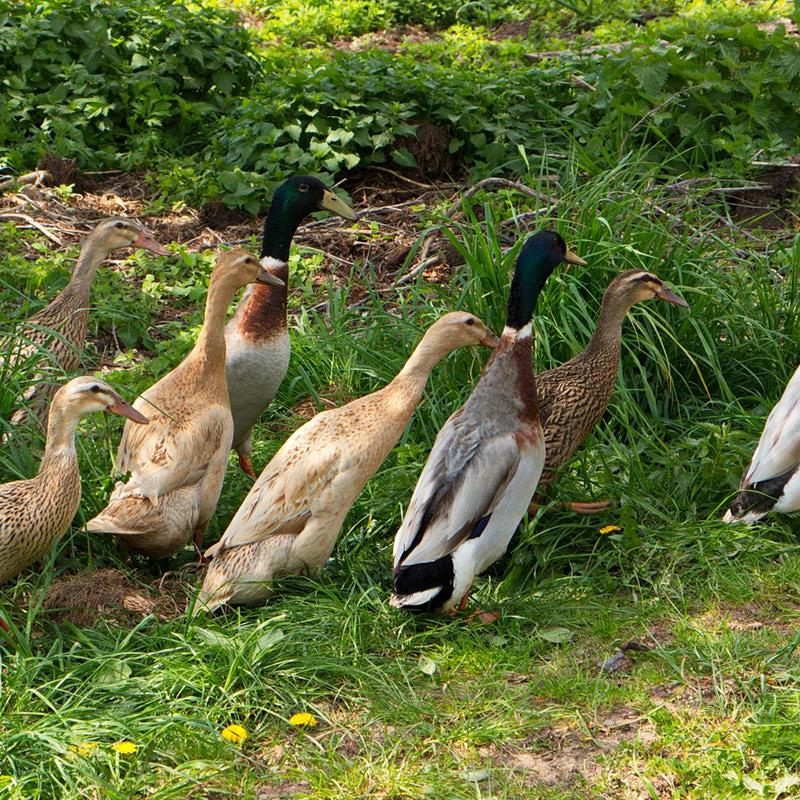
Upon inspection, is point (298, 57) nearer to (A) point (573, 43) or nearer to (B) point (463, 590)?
(A) point (573, 43)

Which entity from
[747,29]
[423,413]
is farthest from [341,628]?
[747,29]

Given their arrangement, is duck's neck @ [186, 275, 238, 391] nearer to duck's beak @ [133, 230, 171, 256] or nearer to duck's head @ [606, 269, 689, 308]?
duck's beak @ [133, 230, 171, 256]

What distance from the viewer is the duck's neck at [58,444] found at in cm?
453

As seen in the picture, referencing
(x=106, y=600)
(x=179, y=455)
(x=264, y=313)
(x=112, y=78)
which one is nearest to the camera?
(x=106, y=600)

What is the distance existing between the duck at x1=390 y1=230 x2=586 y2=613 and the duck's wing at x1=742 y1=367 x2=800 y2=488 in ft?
2.85

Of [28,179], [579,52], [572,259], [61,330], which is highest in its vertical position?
[579,52]

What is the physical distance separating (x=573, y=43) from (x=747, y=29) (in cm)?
250

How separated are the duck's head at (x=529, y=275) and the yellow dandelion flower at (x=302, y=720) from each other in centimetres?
186

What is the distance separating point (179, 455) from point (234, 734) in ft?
4.42

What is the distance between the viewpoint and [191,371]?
5.16 metres

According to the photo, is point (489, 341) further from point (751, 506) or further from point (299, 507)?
point (751, 506)

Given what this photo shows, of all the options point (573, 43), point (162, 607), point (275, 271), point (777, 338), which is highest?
point (573, 43)

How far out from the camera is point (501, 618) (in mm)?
4566

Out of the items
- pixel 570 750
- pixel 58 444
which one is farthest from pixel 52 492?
pixel 570 750
